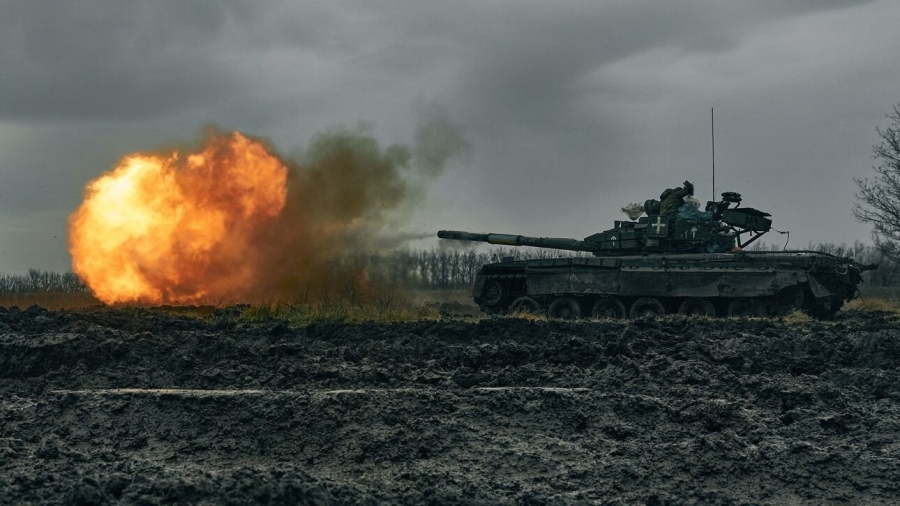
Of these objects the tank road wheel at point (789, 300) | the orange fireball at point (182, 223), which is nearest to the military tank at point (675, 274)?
the tank road wheel at point (789, 300)

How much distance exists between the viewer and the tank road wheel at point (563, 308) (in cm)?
2419

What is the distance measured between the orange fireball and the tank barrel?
16.1ft

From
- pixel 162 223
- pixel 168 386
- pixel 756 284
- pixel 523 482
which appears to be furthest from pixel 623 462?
pixel 162 223

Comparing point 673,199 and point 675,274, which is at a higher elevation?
point 673,199

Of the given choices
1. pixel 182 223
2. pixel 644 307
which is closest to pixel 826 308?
pixel 644 307

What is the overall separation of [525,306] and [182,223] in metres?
8.95

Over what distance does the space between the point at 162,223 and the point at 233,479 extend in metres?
20.0

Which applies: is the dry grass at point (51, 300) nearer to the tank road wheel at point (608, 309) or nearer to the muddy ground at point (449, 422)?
the tank road wheel at point (608, 309)

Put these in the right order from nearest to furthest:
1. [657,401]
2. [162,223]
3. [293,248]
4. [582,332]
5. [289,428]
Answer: [289,428], [657,401], [582,332], [162,223], [293,248]

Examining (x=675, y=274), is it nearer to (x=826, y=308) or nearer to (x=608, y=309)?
(x=608, y=309)

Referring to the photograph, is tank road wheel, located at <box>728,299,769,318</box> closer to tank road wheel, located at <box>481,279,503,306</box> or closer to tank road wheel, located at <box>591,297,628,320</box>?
tank road wheel, located at <box>591,297,628,320</box>

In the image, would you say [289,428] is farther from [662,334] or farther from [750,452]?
[662,334]

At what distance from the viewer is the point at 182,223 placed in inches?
1046

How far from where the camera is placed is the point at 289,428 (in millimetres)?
8844
